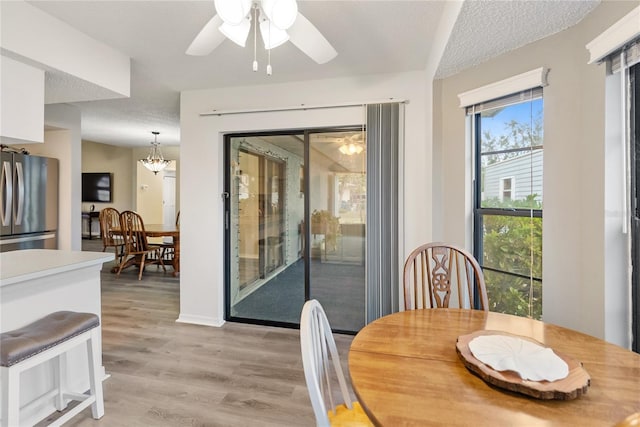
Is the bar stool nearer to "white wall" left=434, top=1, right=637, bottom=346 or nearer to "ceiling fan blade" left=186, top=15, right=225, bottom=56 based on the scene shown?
"ceiling fan blade" left=186, top=15, right=225, bottom=56

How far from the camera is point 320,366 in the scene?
1120 millimetres

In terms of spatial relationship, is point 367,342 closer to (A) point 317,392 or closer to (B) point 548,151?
(A) point 317,392

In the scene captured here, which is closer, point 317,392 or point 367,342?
point 317,392

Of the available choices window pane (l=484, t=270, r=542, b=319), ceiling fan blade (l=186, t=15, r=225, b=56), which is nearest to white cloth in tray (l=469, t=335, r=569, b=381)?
window pane (l=484, t=270, r=542, b=319)

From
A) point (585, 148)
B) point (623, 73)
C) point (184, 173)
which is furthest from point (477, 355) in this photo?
point (184, 173)

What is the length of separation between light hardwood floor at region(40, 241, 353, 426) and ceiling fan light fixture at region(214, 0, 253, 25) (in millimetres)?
2067

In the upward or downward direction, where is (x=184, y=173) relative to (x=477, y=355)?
upward

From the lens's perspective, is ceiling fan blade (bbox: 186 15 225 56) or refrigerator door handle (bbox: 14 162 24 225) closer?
ceiling fan blade (bbox: 186 15 225 56)

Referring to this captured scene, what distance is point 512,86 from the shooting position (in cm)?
201

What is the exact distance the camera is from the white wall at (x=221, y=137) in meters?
2.74

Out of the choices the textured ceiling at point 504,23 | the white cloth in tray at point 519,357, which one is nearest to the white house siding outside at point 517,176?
the textured ceiling at point 504,23

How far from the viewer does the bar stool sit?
4.50ft

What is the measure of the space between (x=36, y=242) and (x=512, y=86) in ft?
16.4

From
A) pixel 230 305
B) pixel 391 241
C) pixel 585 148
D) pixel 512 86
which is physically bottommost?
pixel 230 305
